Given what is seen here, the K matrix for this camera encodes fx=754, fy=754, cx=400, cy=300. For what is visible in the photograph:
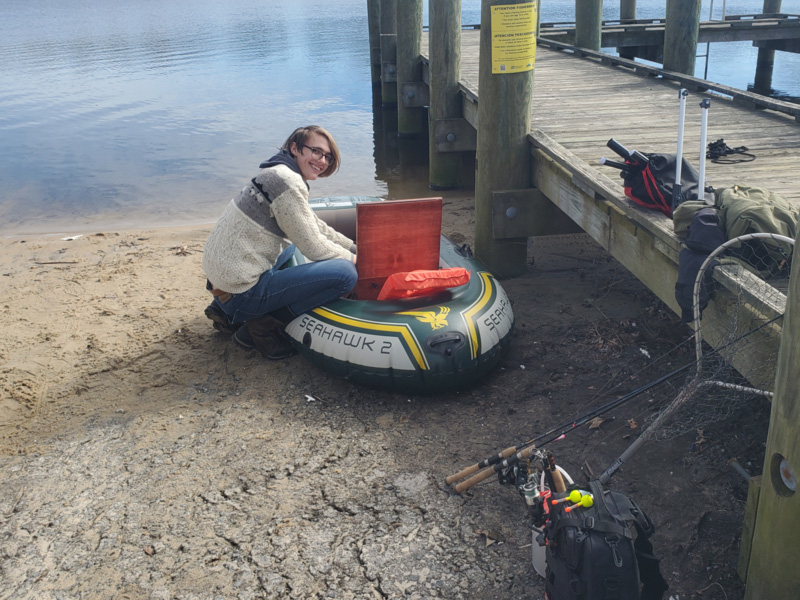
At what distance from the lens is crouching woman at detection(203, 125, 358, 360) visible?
4477 millimetres

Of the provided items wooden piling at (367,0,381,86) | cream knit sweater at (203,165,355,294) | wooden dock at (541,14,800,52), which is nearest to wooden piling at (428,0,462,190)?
cream knit sweater at (203,165,355,294)

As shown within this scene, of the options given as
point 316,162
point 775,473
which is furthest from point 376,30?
point 775,473

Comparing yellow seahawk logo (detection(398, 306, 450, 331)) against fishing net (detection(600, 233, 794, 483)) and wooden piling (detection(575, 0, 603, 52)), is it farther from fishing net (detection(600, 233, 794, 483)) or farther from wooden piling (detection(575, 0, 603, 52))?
wooden piling (detection(575, 0, 603, 52))

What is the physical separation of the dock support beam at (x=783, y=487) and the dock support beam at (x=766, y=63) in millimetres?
17642

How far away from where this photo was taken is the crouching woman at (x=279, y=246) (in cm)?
448

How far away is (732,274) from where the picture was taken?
3236mm

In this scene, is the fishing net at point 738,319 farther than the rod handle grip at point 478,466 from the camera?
No

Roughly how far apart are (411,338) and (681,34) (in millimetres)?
5728

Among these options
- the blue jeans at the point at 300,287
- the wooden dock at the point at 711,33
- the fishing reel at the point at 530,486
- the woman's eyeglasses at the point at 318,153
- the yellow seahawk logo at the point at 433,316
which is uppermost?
the wooden dock at the point at 711,33

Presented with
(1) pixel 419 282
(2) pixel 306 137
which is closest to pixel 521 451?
(1) pixel 419 282

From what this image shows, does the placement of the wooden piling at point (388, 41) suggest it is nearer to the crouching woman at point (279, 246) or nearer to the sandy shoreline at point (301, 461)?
the sandy shoreline at point (301, 461)

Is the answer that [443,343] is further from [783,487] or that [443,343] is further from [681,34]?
[681,34]

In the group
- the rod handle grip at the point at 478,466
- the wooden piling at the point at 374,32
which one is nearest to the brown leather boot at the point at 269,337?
the rod handle grip at the point at 478,466

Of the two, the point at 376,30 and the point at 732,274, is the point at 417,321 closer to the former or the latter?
the point at 732,274
